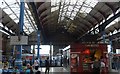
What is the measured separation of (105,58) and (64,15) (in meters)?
26.8

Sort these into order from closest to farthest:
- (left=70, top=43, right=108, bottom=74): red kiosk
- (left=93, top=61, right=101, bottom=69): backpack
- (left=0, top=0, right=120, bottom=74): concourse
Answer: (left=0, top=0, right=120, bottom=74): concourse
(left=93, top=61, right=101, bottom=69): backpack
(left=70, top=43, right=108, bottom=74): red kiosk

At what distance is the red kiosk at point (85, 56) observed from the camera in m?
21.9

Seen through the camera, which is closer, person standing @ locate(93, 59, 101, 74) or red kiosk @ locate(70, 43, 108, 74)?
person standing @ locate(93, 59, 101, 74)

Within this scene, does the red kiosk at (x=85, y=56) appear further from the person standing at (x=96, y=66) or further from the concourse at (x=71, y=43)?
the person standing at (x=96, y=66)

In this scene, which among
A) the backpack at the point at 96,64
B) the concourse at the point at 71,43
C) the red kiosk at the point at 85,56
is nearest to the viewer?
the concourse at the point at 71,43

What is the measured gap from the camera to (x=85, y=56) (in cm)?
2195

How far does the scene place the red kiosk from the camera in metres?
21.9

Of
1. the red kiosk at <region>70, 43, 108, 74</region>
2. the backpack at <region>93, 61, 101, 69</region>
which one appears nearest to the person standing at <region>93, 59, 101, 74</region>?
the backpack at <region>93, 61, 101, 69</region>

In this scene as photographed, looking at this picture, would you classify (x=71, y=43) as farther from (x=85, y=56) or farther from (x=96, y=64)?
(x=96, y=64)

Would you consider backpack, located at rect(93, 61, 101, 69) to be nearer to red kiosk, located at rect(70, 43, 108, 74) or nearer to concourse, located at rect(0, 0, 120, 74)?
concourse, located at rect(0, 0, 120, 74)

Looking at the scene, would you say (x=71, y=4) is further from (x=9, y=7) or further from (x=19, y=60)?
(x=19, y=60)

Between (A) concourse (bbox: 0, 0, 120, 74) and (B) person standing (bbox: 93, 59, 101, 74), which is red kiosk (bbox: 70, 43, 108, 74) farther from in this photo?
(B) person standing (bbox: 93, 59, 101, 74)

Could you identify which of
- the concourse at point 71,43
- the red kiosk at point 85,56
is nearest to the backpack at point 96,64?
the concourse at point 71,43

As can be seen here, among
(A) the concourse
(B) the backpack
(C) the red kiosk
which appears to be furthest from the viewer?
(C) the red kiosk
